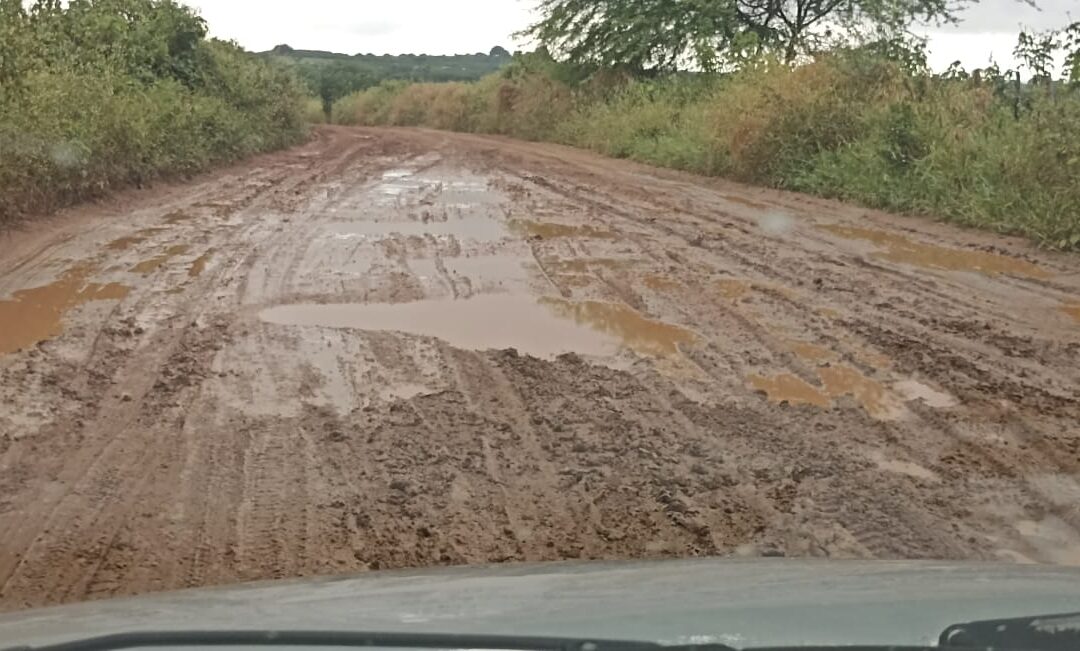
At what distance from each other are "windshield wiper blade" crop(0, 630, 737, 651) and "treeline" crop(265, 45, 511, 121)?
33612 mm

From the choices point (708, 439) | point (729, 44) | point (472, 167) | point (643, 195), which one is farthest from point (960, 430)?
point (729, 44)

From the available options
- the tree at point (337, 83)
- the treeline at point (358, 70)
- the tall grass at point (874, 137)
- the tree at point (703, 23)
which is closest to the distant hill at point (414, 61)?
the treeline at point (358, 70)

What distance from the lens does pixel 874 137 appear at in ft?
48.8

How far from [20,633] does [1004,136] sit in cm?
1263

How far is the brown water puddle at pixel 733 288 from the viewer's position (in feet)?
26.9

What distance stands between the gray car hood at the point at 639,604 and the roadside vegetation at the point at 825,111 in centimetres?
872

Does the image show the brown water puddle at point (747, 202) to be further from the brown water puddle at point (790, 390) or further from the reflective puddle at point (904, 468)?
the reflective puddle at point (904, 468)

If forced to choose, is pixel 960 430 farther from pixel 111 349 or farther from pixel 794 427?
pixel 111 349

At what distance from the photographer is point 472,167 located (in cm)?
1994

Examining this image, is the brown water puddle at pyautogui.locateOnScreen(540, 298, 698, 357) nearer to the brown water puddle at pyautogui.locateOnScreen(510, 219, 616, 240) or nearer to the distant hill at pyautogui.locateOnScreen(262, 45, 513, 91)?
the brown water puddle at pyautogui.locateOnScreen(510, 219, 616, 240)

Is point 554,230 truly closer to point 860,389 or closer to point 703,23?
point 860,389

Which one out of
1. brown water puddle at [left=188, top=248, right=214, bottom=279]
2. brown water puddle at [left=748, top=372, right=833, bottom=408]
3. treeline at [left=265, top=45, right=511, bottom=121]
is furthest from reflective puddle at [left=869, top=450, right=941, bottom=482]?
treeline at [left=265, top=45, right=511, bottom=121]

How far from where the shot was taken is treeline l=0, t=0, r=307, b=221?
40.7ft

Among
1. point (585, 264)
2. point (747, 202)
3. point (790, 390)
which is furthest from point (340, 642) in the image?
point (747, 202)
